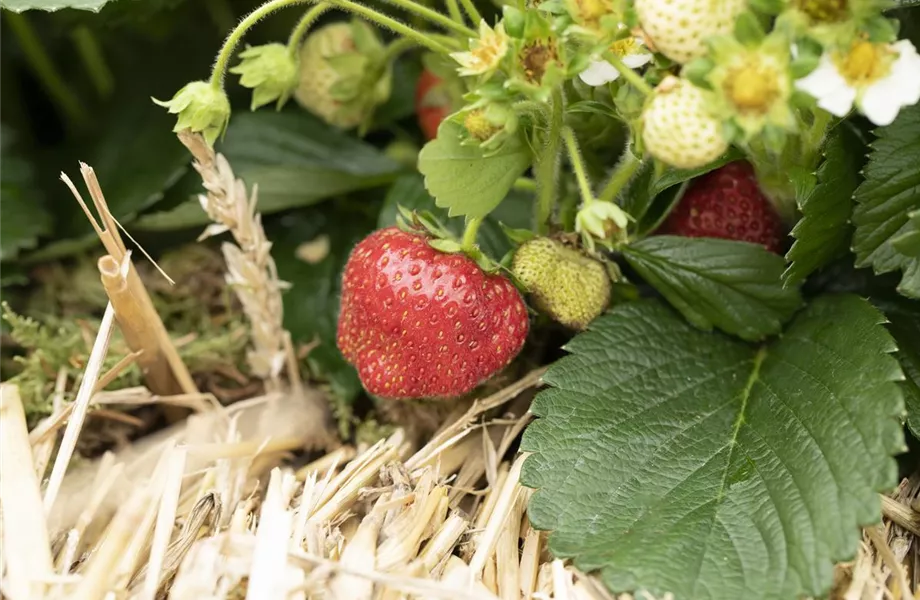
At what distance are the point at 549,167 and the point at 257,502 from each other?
0.45 m

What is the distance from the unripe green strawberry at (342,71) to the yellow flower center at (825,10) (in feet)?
1.79

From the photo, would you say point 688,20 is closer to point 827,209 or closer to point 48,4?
point 827,209

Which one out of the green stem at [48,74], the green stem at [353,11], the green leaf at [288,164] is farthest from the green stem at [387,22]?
the green stem at [48,74]

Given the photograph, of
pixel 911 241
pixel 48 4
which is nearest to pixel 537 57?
pixel 911 241

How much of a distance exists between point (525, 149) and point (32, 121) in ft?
3.27

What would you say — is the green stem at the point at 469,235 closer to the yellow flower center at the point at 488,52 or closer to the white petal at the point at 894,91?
the yellow flower center at the point at 488,52

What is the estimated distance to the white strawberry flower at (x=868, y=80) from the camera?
0.69 metres

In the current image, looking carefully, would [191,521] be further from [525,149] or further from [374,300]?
[525,149]

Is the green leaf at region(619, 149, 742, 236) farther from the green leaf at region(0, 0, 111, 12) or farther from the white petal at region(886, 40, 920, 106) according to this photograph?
the green leaf at region(0, 0, 111, 12)

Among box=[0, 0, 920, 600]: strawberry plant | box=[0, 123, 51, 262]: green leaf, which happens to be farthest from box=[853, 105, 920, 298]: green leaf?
box=[0, 123, 51, 262]: green leaf

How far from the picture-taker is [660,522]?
0.79 m

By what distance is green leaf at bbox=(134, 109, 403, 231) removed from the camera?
1152 mm

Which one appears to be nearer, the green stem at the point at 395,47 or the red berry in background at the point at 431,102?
the green stem at the point at 395,47

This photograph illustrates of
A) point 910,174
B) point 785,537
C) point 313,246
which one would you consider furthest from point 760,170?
point 313,246
